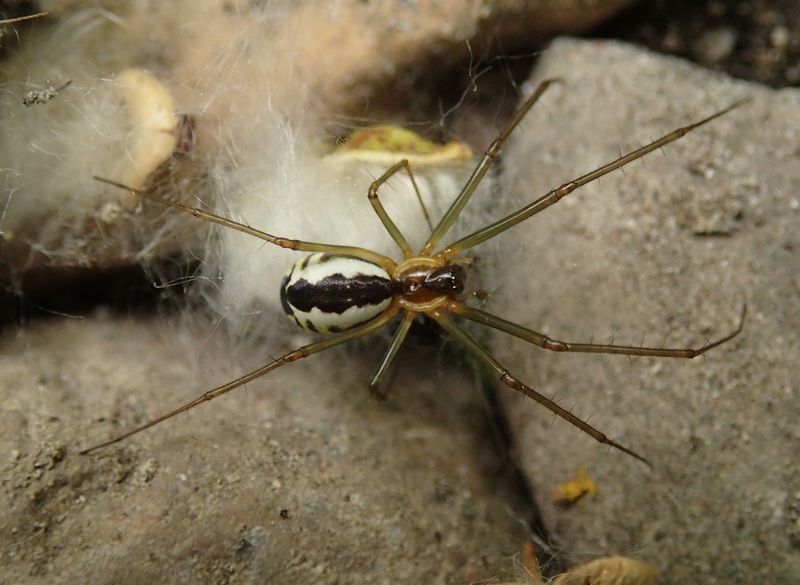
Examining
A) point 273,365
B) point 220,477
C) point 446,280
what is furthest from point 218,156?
point 220,477

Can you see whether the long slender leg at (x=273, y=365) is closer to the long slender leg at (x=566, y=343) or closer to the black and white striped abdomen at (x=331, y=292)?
the black and white striped abdomen at (x=331, y=292)

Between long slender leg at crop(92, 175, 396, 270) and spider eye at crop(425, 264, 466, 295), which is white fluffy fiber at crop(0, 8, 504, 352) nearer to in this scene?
long slender leg at crop(92, 175, 396, 270)

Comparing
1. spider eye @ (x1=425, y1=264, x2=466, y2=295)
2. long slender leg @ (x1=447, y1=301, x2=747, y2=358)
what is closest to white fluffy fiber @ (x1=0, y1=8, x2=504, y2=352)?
spider eye @ (x1=425, y1=264, x2=466, y2=295)

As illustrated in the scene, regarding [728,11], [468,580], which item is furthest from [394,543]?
[728,11]

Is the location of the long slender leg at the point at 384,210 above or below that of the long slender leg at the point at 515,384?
above

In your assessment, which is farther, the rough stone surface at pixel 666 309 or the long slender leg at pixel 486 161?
the long slender leg at pixel 486 161

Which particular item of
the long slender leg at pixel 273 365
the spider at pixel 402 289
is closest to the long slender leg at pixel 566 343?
the spider at pixel 402 289

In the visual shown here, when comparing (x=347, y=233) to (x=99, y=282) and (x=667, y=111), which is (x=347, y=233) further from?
(x=667, y=111)
